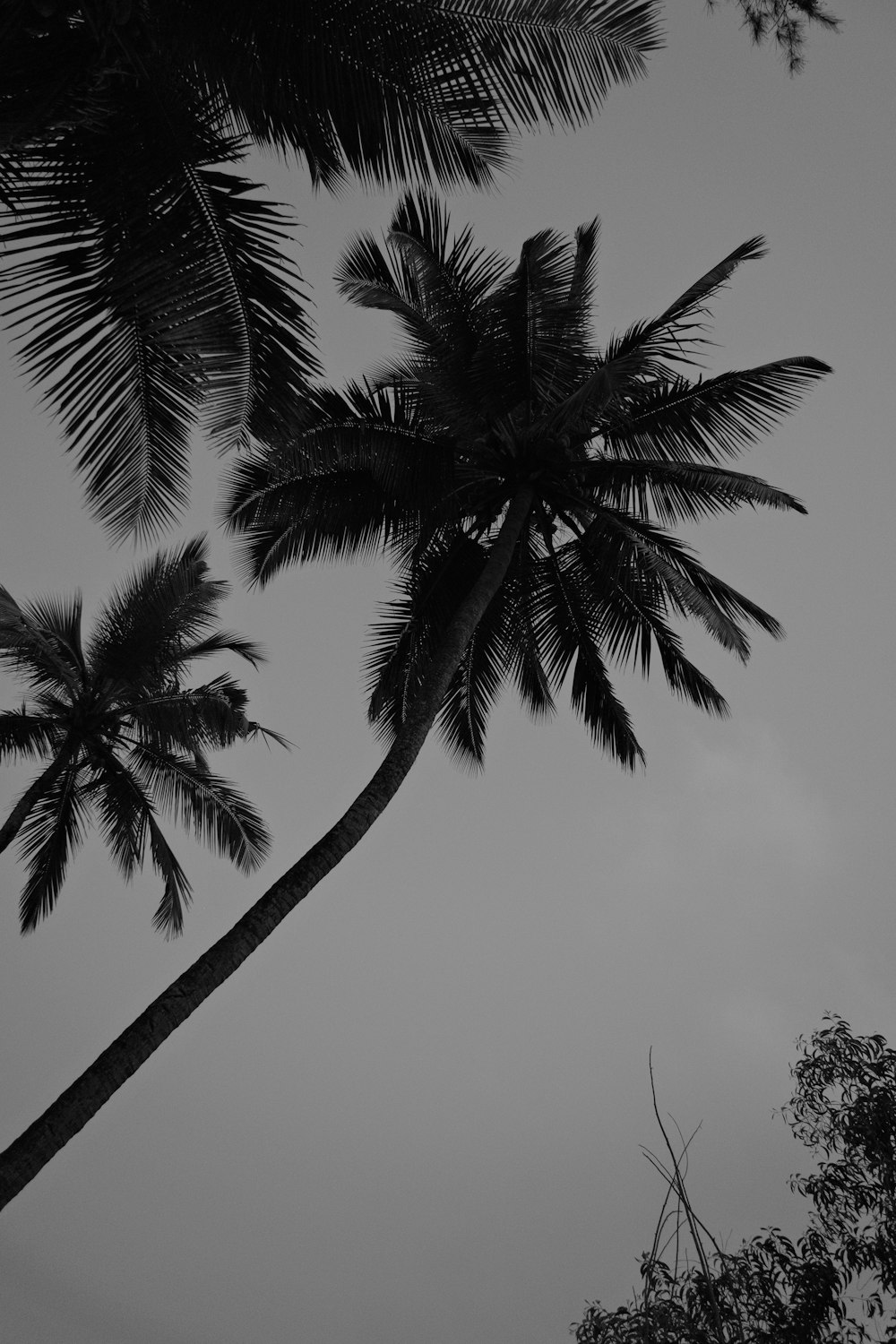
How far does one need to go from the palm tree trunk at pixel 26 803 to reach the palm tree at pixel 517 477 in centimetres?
433

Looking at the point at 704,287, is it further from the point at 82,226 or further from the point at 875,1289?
the point at 875,1289

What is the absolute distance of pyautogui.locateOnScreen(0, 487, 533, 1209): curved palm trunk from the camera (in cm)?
326

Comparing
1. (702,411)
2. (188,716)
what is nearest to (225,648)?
(188,716)

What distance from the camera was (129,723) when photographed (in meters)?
12.9

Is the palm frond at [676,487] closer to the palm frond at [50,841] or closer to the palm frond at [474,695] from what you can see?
the palm frond at [474,695]

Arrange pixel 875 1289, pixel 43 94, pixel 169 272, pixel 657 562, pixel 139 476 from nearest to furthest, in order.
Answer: pixel 43 94 → pixel 169 272 → pixel 139 476 → pixel 875 1289 → pixel 657 562

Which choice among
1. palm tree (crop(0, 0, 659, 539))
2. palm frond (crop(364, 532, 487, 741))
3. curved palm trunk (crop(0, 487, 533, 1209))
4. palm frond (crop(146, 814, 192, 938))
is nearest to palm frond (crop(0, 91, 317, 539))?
palm tree (crop(0, 0, 659, 539))

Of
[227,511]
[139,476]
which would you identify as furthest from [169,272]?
[227,511]

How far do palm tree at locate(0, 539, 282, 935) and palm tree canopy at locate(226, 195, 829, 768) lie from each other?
2766 mm

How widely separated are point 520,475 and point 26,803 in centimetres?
800

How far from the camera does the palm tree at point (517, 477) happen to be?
8.27 meters

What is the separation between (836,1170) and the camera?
7.76 meters

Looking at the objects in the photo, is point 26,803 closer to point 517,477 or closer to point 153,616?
point 153,616

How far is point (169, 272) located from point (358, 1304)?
65161mm
